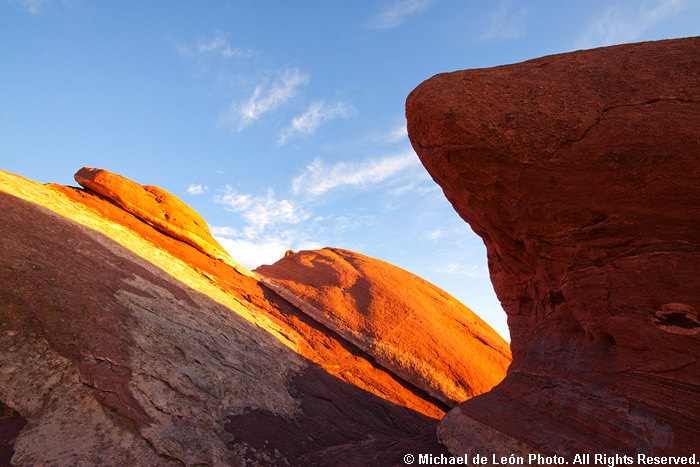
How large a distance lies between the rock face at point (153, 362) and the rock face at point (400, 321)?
33 centimetres

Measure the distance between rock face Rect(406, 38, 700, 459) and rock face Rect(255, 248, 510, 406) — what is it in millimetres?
5476

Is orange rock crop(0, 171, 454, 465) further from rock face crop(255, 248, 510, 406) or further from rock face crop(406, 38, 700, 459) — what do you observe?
rock face crop(406, 38, 700, 459)

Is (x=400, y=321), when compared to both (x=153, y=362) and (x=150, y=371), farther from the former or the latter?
(x=150, y=371)

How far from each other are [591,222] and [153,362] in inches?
236

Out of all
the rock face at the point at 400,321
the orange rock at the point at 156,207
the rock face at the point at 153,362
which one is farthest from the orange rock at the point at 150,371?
the orange rock at the point at 156,207

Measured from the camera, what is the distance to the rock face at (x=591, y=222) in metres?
3.75

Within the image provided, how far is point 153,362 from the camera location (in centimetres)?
556

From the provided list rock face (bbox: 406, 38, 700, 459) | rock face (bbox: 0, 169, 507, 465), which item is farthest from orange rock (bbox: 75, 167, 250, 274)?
rock face (bbox: 406, 38, 700, 459)

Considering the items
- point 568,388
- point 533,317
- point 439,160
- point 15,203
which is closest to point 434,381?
point 533,317

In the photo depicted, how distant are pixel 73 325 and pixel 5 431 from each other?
1575 mm

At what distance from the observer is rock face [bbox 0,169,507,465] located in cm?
435

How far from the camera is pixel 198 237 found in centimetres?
1189

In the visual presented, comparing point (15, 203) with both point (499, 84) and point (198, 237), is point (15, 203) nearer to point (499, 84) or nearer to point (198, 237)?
point (198, 237)

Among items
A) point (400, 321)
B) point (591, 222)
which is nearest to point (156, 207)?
point (400, 321)
